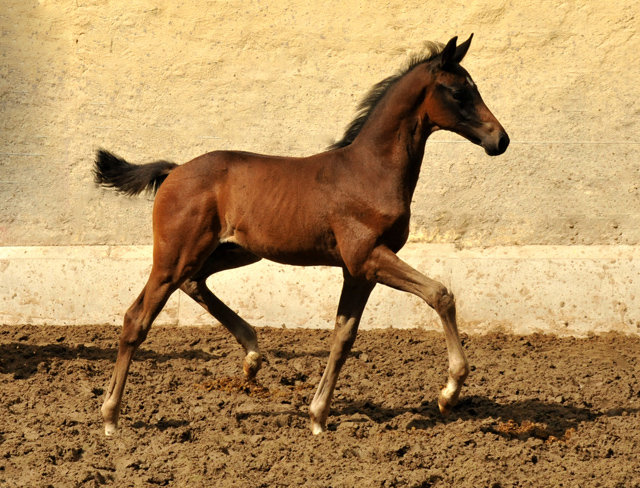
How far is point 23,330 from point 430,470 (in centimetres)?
436

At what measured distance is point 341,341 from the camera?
4.34m

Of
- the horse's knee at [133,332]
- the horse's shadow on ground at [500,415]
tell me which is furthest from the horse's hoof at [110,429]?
the horse's shadow on ground at [500,415]

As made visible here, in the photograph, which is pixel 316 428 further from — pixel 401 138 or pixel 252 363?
pixel 401 138

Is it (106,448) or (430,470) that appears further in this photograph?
(106,448)

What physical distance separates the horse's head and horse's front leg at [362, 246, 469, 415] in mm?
746

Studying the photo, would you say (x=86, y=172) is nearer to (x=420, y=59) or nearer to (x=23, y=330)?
(x=23, y=330)

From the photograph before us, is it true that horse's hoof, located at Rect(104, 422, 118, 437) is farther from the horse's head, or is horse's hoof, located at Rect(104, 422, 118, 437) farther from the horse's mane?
the horse's head

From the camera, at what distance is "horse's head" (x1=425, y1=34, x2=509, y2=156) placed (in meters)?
3.98

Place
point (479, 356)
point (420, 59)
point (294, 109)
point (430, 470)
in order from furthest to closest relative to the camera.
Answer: point (294, 109), point (479, 356), point (420, 59), point (430, 470)

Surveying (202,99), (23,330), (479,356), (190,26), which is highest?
(190,26)

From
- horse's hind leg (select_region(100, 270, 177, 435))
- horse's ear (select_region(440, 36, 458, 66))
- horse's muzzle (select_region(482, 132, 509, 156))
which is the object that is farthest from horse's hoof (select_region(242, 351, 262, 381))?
horse's ear (select_region(440, 36, 458, 66))

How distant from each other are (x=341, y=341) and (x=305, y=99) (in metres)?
3.18

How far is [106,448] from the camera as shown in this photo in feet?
12.9

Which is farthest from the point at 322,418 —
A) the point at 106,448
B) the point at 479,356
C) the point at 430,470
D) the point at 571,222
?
the point at 571,222
